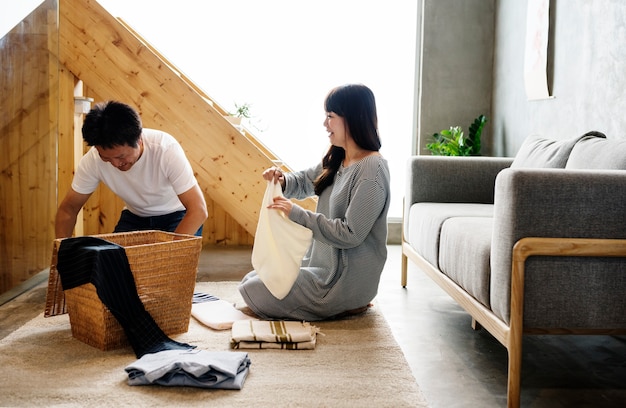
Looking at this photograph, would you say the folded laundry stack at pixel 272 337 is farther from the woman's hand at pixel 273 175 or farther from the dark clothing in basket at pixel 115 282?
the woman's hand at pixel 273 175

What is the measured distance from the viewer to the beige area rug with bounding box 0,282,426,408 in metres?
2.09

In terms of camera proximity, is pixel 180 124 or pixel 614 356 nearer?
pixel 614 356

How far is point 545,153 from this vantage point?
10.8ft

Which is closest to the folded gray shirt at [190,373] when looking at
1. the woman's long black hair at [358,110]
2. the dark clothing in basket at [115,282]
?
the dark clothing in basket at [115,282]

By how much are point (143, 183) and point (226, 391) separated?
4.72 feet

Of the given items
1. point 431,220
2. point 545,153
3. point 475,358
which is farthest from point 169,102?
point 475,358

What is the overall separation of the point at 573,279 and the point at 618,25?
1820 millimetres

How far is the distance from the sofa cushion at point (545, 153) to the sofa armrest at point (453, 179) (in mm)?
317

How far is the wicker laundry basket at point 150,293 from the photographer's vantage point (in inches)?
99.9

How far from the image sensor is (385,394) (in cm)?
217

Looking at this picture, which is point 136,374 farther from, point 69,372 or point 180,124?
point 180,124

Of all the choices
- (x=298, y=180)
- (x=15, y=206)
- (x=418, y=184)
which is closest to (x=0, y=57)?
(x=15, y=206)

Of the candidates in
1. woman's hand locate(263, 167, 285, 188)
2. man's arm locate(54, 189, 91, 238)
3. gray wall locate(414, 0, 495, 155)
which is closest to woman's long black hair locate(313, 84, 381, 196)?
woman's hand locate(263, 167, 285, 188)

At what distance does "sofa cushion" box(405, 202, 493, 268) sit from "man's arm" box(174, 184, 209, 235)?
1.08 metres
